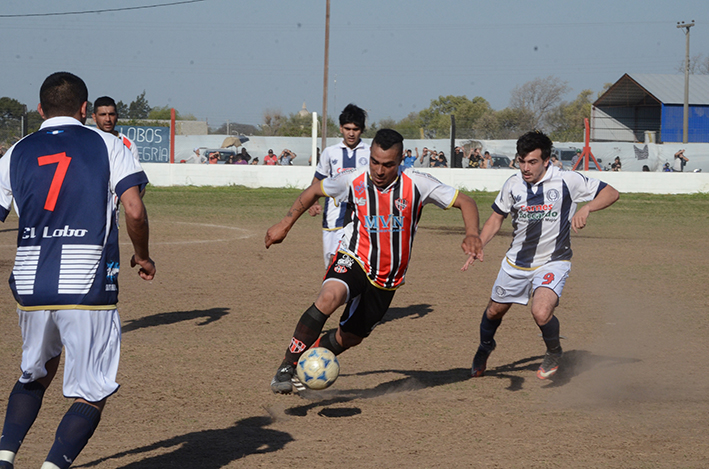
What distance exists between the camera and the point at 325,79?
118ft

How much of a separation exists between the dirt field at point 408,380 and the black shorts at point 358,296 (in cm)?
57

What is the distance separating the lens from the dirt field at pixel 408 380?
4.46m

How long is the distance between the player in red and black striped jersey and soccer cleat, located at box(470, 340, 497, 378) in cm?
118

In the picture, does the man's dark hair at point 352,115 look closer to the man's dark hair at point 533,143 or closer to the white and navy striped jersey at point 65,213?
the man's dark hair at point 533,143

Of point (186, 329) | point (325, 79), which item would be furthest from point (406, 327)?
point (325, 79)

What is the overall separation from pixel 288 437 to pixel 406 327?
11.9ft

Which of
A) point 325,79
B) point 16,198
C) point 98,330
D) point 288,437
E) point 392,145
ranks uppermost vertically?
point 325,79

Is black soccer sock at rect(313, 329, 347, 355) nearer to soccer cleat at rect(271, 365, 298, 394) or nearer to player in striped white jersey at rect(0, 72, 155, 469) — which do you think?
soccer cleat at rect(271, 365, 298, 394)

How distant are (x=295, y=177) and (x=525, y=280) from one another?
77.7ft

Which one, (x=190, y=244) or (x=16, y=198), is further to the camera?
(x=190, y=244)

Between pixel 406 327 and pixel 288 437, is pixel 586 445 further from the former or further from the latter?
pixel 406 327

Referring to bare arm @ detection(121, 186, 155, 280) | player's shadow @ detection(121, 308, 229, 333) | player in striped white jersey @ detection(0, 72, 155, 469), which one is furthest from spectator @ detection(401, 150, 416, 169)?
player in striped white jersey @ detection(0, 72, 155, 469)

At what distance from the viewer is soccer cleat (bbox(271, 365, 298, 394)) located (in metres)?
5.21

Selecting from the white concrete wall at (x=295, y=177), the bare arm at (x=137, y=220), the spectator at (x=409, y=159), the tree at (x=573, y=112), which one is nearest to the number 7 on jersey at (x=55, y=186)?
the bare arm at (x=137, y=220)
